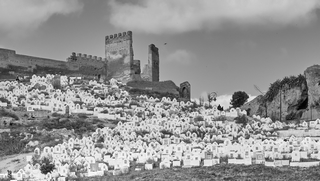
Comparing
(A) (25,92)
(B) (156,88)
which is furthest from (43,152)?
(B) (156,88)

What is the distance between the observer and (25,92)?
3428cm

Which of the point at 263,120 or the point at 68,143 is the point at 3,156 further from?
the point at 263,120

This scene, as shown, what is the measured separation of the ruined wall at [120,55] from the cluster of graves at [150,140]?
5.93 metres

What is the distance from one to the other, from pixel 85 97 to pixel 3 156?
35.7ft

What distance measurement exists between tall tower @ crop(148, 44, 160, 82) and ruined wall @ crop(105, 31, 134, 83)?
159cm

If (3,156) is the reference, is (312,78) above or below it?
above

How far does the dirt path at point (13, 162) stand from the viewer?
2194 centimetres

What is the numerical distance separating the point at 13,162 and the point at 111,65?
886 inches

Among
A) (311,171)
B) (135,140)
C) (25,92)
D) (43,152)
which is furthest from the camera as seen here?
(25,92)

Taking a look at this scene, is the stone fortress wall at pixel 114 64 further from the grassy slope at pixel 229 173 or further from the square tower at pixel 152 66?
the grassy slope at pixel 229 173

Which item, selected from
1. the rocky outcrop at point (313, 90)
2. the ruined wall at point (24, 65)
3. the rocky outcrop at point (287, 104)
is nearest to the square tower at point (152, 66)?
the ruined wall at point (24, 65)

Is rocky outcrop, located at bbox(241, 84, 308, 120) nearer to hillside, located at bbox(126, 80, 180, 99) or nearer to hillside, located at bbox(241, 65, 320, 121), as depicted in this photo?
hillside, located at bbox(241, 65, 320, 121)

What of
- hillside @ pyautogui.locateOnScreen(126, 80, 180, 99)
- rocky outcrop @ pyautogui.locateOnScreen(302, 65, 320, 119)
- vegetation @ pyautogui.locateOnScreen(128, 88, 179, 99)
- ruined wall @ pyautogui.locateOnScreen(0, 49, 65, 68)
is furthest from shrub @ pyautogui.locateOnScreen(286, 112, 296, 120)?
ruined wall @ pyautogui.locateOnScreen(0, 49, 65, 68)

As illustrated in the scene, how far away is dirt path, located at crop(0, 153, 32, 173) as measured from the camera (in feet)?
72.0
